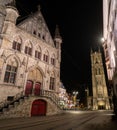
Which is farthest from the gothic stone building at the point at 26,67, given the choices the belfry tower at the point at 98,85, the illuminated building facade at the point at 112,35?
the belfry tower at the point at 98,85

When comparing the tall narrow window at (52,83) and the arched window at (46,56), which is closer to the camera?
the tall narrow window at (52,83)

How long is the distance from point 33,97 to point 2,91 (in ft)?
12.5

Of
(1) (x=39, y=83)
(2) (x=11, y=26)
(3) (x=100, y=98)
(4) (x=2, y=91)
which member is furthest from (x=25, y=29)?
(3) (x=100, y=98)

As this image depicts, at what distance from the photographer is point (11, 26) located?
16.5 meters

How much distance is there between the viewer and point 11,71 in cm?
1577

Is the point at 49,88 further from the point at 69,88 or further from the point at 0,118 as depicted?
the point at 69,88

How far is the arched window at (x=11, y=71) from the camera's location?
1527cm

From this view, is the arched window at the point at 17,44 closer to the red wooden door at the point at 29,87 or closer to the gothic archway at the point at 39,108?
the red wooden door at the point at 29,87

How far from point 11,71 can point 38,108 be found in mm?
6246

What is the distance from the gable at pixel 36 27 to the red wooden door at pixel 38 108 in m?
11.0

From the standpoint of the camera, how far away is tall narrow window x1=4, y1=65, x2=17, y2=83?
49.9 ft

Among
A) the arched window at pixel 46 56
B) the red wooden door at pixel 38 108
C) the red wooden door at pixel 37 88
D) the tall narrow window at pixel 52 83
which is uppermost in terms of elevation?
the arched window at pixel 46 56

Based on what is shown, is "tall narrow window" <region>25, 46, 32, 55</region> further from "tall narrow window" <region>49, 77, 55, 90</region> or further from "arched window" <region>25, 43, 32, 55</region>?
"tall narrow window" <region>49, 77, 55, 90</region>

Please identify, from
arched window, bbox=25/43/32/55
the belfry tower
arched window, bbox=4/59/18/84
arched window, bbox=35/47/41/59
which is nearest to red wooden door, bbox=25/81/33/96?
arched window, bbox=4/59/18/84
